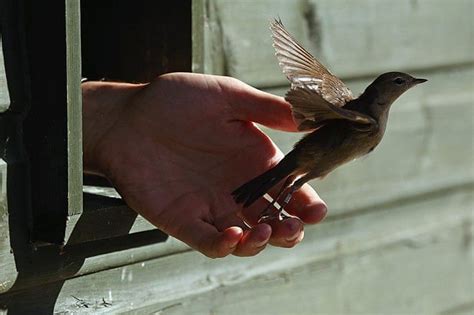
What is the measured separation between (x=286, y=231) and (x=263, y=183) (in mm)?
243

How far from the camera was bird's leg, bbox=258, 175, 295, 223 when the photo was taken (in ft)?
7.53

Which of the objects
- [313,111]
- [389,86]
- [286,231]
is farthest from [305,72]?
[286,231]

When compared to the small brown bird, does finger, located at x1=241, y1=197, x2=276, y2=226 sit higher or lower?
lower

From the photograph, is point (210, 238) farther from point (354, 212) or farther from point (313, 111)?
point (354, 212)

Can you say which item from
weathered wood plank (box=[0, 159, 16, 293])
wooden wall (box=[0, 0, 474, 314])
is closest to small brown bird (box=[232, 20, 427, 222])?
wooden wall (box=[0, 0, 474, 314])

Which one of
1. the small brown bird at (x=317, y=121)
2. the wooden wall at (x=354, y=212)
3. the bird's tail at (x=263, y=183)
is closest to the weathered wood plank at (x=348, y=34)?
the wooden wall at (x=354, y=212)

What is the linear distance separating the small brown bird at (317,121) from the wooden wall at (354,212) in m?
0.22

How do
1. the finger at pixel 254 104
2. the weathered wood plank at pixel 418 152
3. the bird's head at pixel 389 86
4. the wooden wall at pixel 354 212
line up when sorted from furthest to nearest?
the weathered wood plank at pixel 418 152 → the bird's head at pixel 389 86 → the wooden wall at pixel 354 212 → the finger at pixel 254 104

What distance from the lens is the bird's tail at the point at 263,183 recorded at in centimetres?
226

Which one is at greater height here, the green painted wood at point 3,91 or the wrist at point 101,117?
the green painted wood at point 3,91

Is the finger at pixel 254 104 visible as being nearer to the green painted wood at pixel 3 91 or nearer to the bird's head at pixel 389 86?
the bird's head at pixel 389 86

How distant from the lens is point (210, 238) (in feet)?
6.96

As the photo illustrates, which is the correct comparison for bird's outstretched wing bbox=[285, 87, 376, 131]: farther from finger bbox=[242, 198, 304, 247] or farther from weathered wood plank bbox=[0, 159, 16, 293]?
weathered wood plank bbox=[0, 159, 16, 293]

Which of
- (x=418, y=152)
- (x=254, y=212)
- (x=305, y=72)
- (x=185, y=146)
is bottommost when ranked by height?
(x=418, y=152)
